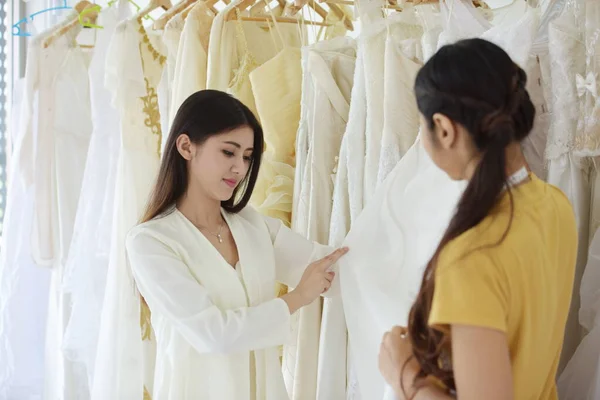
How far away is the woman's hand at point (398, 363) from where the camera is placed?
82cm

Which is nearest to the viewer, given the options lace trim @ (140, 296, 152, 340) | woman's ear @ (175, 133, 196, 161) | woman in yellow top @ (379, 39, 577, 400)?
woman in yellow top @ (379, 39, 577, 400)

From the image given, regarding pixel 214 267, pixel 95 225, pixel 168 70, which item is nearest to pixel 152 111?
pixel 168 70

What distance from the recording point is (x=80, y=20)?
185 centimetres

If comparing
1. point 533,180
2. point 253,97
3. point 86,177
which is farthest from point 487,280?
point 86,177

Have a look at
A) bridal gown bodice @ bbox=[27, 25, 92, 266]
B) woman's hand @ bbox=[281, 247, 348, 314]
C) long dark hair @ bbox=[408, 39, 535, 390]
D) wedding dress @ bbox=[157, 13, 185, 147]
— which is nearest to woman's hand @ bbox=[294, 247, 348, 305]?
woman's hand @ bbox=[281, 247, 348, 314]

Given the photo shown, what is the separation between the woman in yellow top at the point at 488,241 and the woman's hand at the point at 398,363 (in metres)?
0.02

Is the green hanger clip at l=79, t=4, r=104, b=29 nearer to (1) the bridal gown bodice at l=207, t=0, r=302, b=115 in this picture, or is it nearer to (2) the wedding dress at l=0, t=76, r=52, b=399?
(2) the wedding dress at l=0, t=76, r=52, b=399

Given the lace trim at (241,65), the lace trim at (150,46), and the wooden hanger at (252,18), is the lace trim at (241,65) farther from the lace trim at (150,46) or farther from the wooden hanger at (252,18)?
the lace trim at (150,46)

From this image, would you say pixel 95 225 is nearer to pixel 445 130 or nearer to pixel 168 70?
pixel 168 70

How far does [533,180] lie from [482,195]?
0.09 metres

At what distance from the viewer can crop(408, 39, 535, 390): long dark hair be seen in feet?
2.34

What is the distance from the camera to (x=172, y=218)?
128cm

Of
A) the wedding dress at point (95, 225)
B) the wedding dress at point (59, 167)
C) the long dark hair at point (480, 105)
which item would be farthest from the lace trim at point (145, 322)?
the long dark hair at point (480, 105)

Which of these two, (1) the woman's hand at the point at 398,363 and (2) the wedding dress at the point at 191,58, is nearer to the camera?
(1) the woman's hand at the point at 398,363
